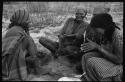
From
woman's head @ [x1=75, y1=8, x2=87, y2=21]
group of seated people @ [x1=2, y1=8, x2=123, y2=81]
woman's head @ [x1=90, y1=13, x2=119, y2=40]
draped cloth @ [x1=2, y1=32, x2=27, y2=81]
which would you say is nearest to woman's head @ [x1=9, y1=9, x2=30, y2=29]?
group of seated people @ [x1=2, y1=8, x2=123, y2=81]

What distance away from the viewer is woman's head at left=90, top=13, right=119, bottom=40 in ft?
10.6

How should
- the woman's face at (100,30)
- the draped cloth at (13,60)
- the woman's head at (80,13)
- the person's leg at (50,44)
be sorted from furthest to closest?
the person's leg at (50,44), the woman's head at (80,13), the woman's face at (100,30), the draped cloth at (13,60)

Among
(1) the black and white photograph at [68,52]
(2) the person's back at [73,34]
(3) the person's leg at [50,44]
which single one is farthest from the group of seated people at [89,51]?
(3) the person's leg at [50,44]

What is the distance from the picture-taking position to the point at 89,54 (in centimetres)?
345

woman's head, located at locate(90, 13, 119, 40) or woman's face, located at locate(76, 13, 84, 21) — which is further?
woman's face, located at locate(76, 13, 84, 21)

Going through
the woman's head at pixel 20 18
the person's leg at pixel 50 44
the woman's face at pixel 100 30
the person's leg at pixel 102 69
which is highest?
the woman's head at pixel 20 18

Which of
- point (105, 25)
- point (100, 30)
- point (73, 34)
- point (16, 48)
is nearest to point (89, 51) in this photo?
point (100, 30)

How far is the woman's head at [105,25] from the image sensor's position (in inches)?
127

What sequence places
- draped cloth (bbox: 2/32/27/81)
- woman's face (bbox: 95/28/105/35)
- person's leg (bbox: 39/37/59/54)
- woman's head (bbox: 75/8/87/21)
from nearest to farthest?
draped cloth (bbox: 2/32/27/81), woman's face (bbox: 95/28/105/35), woman's head (bbox: 75/8/87/21), person's leg (bbox: 39/37/59/54)

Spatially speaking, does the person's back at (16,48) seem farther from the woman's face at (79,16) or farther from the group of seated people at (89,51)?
the woman's face at (79,16)

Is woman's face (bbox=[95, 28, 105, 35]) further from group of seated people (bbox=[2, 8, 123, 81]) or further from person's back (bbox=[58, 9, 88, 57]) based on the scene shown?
person's back (bbox=[58, 9, 88, 57])

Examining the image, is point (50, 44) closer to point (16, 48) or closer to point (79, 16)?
point (79, 16)

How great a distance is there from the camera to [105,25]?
324cm

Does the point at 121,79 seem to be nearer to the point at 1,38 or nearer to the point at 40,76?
the point at 40,76
